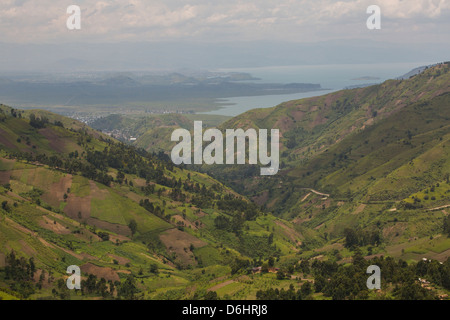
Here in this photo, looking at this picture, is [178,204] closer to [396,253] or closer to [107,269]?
[107,269]

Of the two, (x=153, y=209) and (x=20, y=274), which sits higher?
(x=153, y=209)

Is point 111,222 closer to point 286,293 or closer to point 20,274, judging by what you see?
point 20,274

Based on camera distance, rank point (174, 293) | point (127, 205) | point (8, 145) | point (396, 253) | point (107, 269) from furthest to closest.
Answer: point (8, 145) → point (127, 205) → point (396, 253) → point (107, 269) → point (174, 293)

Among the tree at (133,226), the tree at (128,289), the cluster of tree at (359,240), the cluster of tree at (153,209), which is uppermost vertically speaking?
the cluster of tree at (153,209)

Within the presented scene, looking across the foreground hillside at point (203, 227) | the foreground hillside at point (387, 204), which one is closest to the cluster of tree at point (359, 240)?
the foreground hillside at point (387, 204)

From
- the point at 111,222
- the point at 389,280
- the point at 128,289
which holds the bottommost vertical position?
the point at 128,289

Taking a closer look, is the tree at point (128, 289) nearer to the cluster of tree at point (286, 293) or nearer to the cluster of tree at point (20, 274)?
the cluster of tree at point (20, 274)

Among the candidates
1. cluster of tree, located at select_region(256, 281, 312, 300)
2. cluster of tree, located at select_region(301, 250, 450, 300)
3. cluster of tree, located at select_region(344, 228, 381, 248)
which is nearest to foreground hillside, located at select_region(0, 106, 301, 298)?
cluster of tree, located at select_region(256, 281, 312, 300)

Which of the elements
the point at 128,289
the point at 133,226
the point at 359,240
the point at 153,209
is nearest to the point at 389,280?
the point at 359,240

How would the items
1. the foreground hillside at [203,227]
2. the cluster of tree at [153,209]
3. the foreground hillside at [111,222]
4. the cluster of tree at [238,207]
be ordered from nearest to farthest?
the foreground hillside at [203,227] → the foreground hillside at [111,222] → the cluster of tree at [153,209] → the cluster of tree at [238,207]
